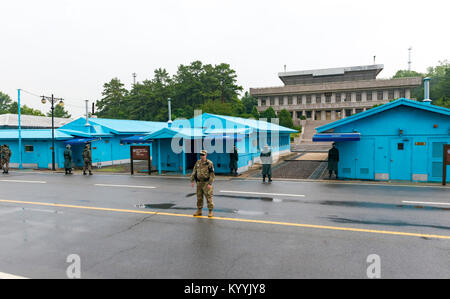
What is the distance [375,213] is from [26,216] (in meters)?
11.3

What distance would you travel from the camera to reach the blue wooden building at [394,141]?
1511cm

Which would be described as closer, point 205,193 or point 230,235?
point 230,235

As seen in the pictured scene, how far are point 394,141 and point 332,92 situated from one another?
5691 cm

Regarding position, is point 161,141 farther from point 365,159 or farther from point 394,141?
point 394,141

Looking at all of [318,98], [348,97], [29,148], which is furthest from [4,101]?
[348,97]

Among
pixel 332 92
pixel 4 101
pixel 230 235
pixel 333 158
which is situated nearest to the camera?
pixel 230 235

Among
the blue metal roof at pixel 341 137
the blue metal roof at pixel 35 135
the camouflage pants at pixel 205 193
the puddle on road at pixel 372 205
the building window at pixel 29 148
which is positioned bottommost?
the puddle on road at pixel 372 205

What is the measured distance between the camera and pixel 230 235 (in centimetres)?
731

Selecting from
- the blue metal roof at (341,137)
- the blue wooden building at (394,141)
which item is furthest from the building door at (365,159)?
the blue metal roof at (341,137)

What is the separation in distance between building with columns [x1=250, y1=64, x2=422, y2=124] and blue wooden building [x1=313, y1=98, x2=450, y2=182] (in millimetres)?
49545

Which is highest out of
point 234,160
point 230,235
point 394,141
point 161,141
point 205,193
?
point 161,141

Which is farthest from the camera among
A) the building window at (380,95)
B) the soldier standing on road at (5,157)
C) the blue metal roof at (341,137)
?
the building window at (380,95)

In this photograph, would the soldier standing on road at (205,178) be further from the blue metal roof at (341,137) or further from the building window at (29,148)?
the building window at (29,148)

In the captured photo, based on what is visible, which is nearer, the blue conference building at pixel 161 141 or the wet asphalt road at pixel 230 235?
the wet asphalt road at pixel 230 235
